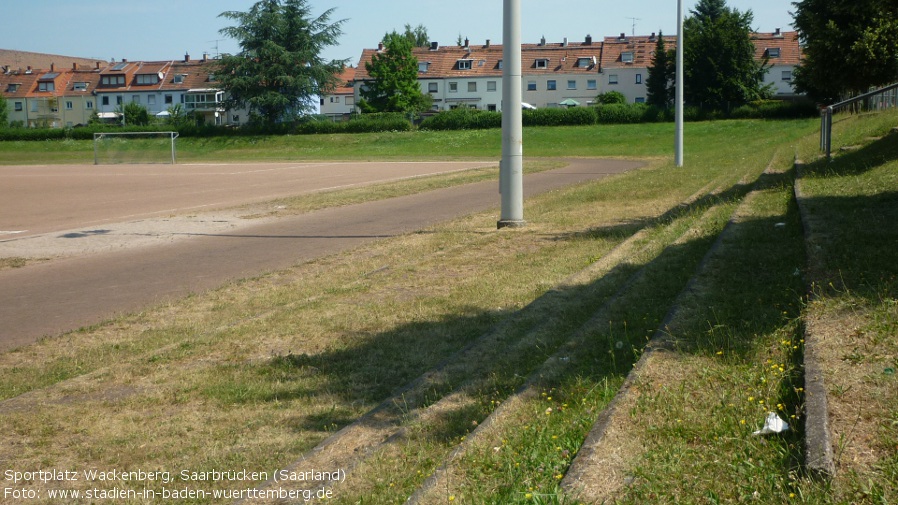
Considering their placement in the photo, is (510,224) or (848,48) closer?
(510,224)

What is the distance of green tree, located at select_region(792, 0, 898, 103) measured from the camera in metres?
26.1

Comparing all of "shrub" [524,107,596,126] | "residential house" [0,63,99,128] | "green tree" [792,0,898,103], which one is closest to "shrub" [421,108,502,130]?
"shrub" [524,107,596,126]

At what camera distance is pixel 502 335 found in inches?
287

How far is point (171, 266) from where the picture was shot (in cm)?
1225

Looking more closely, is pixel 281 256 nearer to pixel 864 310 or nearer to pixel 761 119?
pixel 864 310

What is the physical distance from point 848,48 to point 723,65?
47.8 metres

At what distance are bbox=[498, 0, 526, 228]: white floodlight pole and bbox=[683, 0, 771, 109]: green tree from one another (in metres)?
62.3

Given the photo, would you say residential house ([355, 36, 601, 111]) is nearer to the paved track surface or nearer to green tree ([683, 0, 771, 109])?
green tree ([683, 0, 771, 109])

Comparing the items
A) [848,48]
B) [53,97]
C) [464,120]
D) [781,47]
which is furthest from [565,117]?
[53,97]

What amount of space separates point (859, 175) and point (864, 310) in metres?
8.73

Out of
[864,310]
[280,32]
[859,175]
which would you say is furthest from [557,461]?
[280,32]

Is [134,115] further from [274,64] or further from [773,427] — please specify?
[773,427]

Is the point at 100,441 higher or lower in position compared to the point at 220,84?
lower

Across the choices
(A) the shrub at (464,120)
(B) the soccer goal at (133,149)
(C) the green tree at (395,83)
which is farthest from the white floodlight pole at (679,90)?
(C) the green tree at (395,83)
